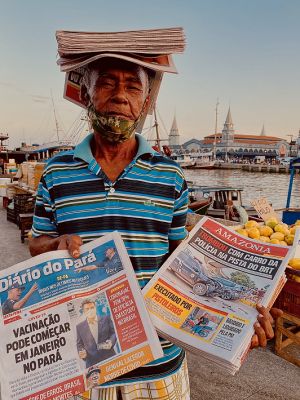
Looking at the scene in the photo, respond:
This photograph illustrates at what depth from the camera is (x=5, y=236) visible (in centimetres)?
854

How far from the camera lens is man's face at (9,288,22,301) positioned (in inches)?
43.4

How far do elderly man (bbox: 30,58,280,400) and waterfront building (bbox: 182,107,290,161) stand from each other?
101 m

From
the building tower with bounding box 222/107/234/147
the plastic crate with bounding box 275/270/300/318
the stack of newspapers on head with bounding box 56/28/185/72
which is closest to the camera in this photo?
the stack of newspapers on head with bounding box 56/28/185/72

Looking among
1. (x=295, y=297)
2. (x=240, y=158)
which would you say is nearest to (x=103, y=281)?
(x=295, y=297)

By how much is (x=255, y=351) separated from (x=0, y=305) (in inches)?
132

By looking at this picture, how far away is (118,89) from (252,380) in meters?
3.03

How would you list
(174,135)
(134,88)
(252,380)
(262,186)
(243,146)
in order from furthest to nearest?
(174,135), (243,146), (262,186), (252,380), (134,88)

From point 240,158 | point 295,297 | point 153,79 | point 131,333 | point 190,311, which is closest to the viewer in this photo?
point 131,333

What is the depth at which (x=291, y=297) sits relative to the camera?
137 inches

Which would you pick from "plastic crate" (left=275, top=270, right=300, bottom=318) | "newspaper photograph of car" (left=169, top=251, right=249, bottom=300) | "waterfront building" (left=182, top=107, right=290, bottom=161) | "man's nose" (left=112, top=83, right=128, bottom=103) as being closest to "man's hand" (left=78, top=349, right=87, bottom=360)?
"newspaper photograph of car" (left=169, top=251, right=249, bottom=300)

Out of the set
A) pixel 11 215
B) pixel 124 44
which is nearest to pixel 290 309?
pixel 124 44

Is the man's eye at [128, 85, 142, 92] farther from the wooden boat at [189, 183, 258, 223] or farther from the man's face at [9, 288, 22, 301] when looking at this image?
the wooden boat at [189, 183, 258, 223]

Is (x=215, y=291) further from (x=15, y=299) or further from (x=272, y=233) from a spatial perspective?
(x=272, y=233)

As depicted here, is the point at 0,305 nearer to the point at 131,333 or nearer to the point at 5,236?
the point at 131,333
